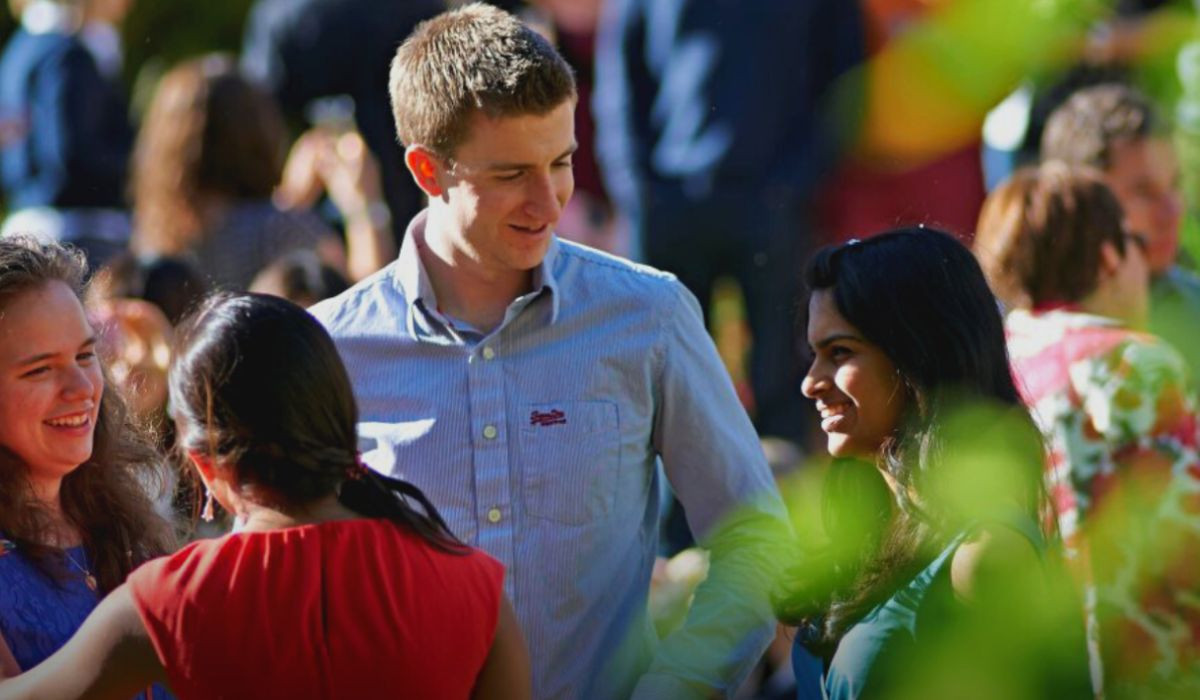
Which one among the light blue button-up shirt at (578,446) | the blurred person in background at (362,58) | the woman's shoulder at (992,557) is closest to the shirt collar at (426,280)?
the light blue button-up shirt at (578,446)

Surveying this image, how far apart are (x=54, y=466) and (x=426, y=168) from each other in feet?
2.66

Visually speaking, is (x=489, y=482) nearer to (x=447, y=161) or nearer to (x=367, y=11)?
(x=447, y=161)

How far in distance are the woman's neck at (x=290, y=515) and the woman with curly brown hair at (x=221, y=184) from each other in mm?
3154

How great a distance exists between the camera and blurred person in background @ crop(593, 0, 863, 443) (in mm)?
5895

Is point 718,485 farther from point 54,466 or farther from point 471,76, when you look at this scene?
point 54,466

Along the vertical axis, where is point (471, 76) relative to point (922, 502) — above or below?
above

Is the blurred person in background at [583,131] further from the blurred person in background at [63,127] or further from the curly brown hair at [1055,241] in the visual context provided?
the curly brown hair at [1055,241]

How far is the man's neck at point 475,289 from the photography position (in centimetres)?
335

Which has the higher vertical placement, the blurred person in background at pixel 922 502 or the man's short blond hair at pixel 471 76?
the man's short blond hair at pixel 471 76

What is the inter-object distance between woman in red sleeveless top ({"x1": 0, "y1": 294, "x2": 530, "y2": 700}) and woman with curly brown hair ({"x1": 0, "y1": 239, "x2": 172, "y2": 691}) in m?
0.40

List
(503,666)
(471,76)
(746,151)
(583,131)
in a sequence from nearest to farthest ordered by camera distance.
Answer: (503,666), (471,76), (746,151), (583,131)

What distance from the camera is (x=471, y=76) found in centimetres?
327

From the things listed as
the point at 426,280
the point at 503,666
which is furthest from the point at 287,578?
the point at 426,280

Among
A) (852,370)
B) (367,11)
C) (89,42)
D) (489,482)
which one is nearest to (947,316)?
(852,370)
